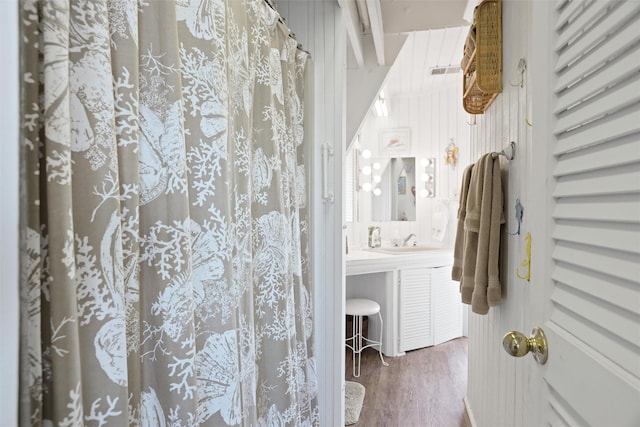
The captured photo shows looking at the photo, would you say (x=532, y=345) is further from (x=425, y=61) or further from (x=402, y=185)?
(x=402, y=185)

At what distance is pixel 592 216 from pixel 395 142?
349 cm

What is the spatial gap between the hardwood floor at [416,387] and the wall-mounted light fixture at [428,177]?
1541 mm

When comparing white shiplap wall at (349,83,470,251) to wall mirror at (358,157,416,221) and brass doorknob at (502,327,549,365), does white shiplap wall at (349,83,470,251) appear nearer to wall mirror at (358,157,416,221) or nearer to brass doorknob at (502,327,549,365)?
wall mirror at (358,157,416,221)

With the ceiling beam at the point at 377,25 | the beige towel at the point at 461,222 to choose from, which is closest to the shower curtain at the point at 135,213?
the ceiling beam at the point at 377,25

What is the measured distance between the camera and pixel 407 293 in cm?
328

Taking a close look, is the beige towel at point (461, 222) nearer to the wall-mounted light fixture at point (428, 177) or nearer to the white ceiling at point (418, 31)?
the white ceiling at point (418, 31)

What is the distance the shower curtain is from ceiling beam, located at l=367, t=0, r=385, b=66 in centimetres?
87

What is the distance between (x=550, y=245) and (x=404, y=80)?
3.14 meters

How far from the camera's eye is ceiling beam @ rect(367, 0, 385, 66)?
6.00ft

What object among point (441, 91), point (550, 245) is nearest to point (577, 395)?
point (550, 245)

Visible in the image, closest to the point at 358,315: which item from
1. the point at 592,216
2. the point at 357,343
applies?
the point at 357,343

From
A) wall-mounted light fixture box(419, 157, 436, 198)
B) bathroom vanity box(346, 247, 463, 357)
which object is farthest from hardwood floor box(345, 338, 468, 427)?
wall-mounted light fixture box(419, 157, 436, 198)

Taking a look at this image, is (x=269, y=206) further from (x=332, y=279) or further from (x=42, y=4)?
(x=42, y=4)

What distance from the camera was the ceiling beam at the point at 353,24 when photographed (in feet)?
5.88
